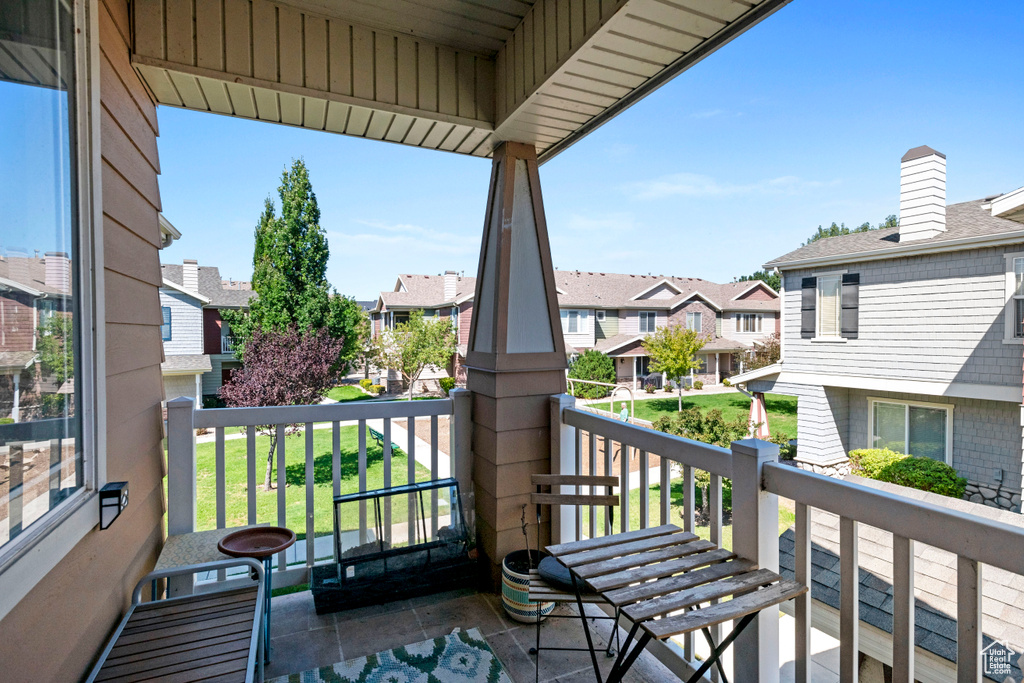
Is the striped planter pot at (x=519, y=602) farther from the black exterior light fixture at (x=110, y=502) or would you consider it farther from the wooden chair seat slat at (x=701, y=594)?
the black exterior light fixture at (x=110, y=502)

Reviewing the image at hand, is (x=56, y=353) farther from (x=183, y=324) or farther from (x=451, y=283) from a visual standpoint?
(x=451, y=283)

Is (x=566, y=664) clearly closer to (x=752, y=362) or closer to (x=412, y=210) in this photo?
(x=752, y=362)

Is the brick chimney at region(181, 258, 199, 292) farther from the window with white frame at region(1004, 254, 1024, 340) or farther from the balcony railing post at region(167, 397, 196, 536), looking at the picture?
the window with white frame at region(1004, 254, 1024, 340)

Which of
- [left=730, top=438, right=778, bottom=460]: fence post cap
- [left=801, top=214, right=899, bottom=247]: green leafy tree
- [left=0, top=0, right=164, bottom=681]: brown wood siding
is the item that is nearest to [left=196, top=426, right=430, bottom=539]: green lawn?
[left=0, top=0, right=164, bottom=681]: brown wood siding

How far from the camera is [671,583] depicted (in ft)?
4.26

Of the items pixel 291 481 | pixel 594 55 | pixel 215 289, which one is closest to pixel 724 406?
pixel 291 481

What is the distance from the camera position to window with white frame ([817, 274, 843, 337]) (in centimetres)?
908

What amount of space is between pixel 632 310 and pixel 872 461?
12.4m

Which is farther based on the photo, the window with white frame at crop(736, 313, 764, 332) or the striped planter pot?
the window with white frame at crop(736, 313, 764, 332)

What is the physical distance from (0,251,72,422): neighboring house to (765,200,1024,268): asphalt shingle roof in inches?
327

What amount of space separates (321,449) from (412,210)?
77.7 feet

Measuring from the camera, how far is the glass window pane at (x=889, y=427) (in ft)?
28.0

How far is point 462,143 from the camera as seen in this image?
293 cm

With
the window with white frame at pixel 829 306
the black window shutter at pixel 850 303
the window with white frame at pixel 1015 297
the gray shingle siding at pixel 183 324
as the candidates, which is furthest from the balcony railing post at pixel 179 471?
the gray shingle siding at pixel 183 324
